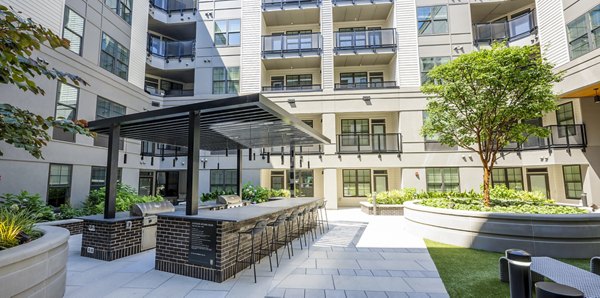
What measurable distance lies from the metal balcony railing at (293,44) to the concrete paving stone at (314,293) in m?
14.6

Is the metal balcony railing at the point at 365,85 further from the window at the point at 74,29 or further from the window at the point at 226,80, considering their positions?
the window at the point at 74,29

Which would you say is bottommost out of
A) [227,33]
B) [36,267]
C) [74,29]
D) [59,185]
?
[36,267]

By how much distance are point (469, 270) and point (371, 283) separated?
7.15ft

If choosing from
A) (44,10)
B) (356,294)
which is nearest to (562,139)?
(356,294)

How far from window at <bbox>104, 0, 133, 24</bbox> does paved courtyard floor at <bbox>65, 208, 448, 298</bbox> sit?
11437 mm

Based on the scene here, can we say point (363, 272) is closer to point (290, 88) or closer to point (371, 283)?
point (371, 283)

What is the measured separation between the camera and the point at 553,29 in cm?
1314

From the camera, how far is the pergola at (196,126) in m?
5.52

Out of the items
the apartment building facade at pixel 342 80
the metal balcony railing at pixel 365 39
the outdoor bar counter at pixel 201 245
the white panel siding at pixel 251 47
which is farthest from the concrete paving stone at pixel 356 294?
the metal balcony railing at pixel 365 39

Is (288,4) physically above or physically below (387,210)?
above

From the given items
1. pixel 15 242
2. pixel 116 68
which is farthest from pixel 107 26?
pixel 15 242

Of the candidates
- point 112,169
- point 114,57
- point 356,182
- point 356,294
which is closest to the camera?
point 356,294

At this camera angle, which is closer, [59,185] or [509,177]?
[59,185]

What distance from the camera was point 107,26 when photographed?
1315 centimetres
